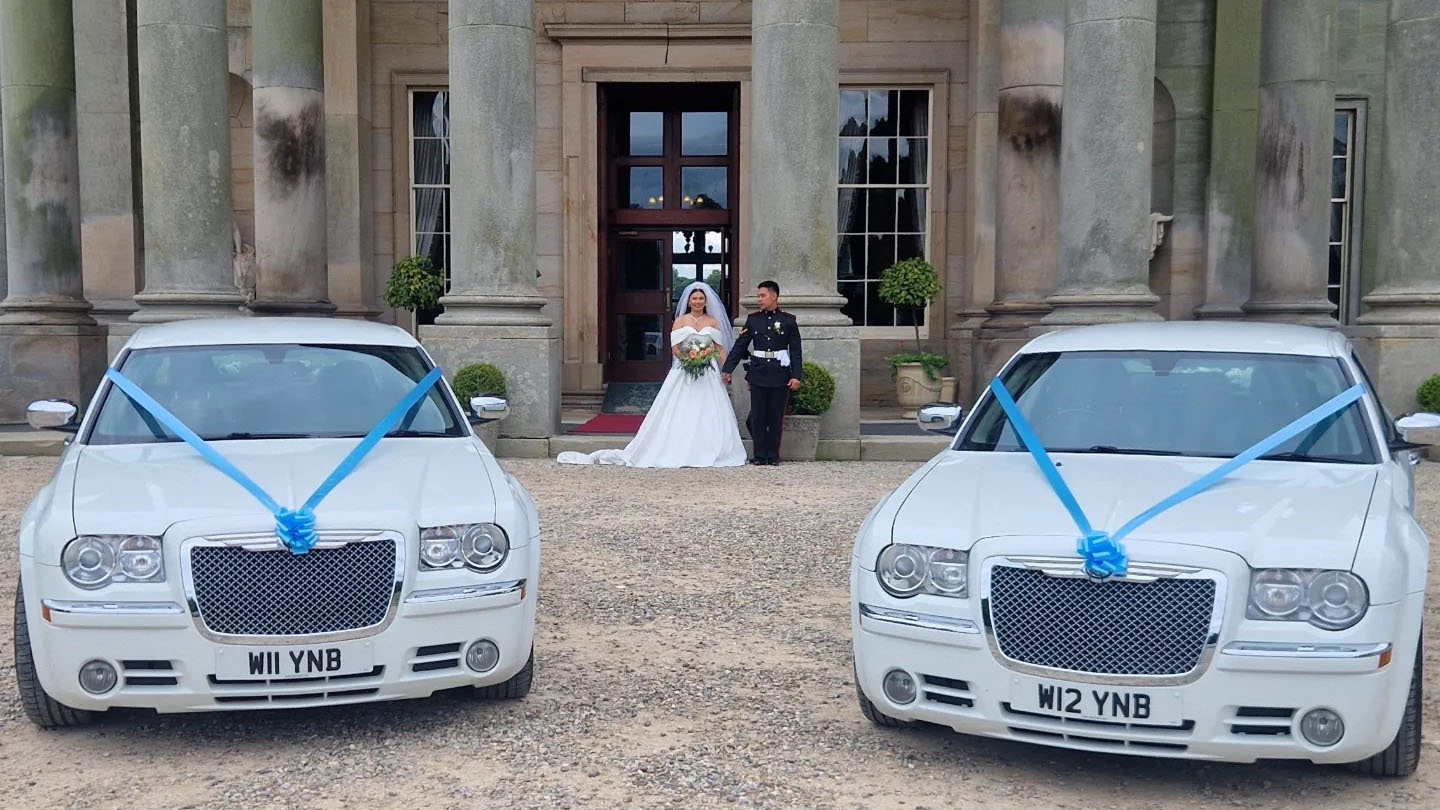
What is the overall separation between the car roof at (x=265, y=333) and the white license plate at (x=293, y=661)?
6.72ft

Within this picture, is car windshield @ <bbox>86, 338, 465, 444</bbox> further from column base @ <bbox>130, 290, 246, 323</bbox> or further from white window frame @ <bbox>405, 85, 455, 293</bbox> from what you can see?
white window frame @ <bbox>405, 85, 455, 293</bbox>

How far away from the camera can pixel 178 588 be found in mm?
4355

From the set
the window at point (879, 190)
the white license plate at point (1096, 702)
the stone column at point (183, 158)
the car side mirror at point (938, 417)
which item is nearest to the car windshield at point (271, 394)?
the car side mirror at point (938, 417)

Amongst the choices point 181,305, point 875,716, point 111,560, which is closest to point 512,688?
point 875,716

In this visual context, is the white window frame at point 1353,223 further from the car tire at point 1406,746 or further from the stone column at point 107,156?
the stone column at point 107,156

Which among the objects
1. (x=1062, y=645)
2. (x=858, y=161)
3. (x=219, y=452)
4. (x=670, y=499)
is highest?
(x=858, y=161)

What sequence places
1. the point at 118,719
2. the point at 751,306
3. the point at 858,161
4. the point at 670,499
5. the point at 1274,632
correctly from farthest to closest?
the point at 858,161, the point at 751,306, the point at 670,499, the point at 118,719, the point at 1274,632

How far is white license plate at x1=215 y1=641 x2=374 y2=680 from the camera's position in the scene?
4.41m

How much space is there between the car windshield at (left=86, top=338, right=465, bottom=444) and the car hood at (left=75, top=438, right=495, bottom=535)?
0.19 m

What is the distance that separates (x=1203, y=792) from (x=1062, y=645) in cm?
76

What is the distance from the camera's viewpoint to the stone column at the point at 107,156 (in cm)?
1664

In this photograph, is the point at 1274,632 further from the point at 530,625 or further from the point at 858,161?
the point at 858,161

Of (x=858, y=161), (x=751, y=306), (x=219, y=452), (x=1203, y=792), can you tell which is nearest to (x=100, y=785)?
(x=219, y=452)

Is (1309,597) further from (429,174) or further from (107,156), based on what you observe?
(429,174)
